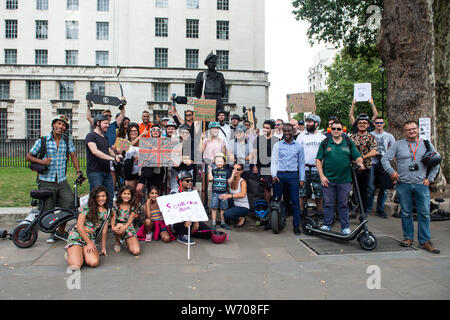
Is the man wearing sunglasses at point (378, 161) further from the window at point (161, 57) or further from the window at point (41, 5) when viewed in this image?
the window at point (41, 5)

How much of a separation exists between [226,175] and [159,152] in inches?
56.4

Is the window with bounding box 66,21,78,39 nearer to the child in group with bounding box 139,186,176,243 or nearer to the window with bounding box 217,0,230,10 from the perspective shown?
the window with bounding box 217,0,230,10

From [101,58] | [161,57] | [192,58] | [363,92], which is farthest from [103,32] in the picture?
[363,92]

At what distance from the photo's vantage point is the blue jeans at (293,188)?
6.93 meters

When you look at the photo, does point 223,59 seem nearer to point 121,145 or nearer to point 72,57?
point 72,57

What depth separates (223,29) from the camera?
1547 inches

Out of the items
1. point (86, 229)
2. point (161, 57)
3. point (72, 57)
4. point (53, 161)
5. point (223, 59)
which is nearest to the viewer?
point (86, 229)

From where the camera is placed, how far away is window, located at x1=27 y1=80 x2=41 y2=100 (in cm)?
3903

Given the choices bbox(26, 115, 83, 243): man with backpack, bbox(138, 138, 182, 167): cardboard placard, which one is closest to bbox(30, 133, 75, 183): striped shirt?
bbox(26, 115, 83, 243): man with backpack

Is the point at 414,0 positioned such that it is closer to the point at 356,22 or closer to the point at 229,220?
the point at 229,220

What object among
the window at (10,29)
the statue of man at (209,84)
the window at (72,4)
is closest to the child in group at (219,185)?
Result: the statue of man at (209,84)

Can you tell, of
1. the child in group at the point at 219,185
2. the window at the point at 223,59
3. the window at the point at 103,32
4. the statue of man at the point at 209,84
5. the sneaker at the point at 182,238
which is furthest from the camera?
the window at the point at 223,59

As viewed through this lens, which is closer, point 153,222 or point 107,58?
point 153,222

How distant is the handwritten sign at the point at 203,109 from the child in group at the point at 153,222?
1937 millimetres
